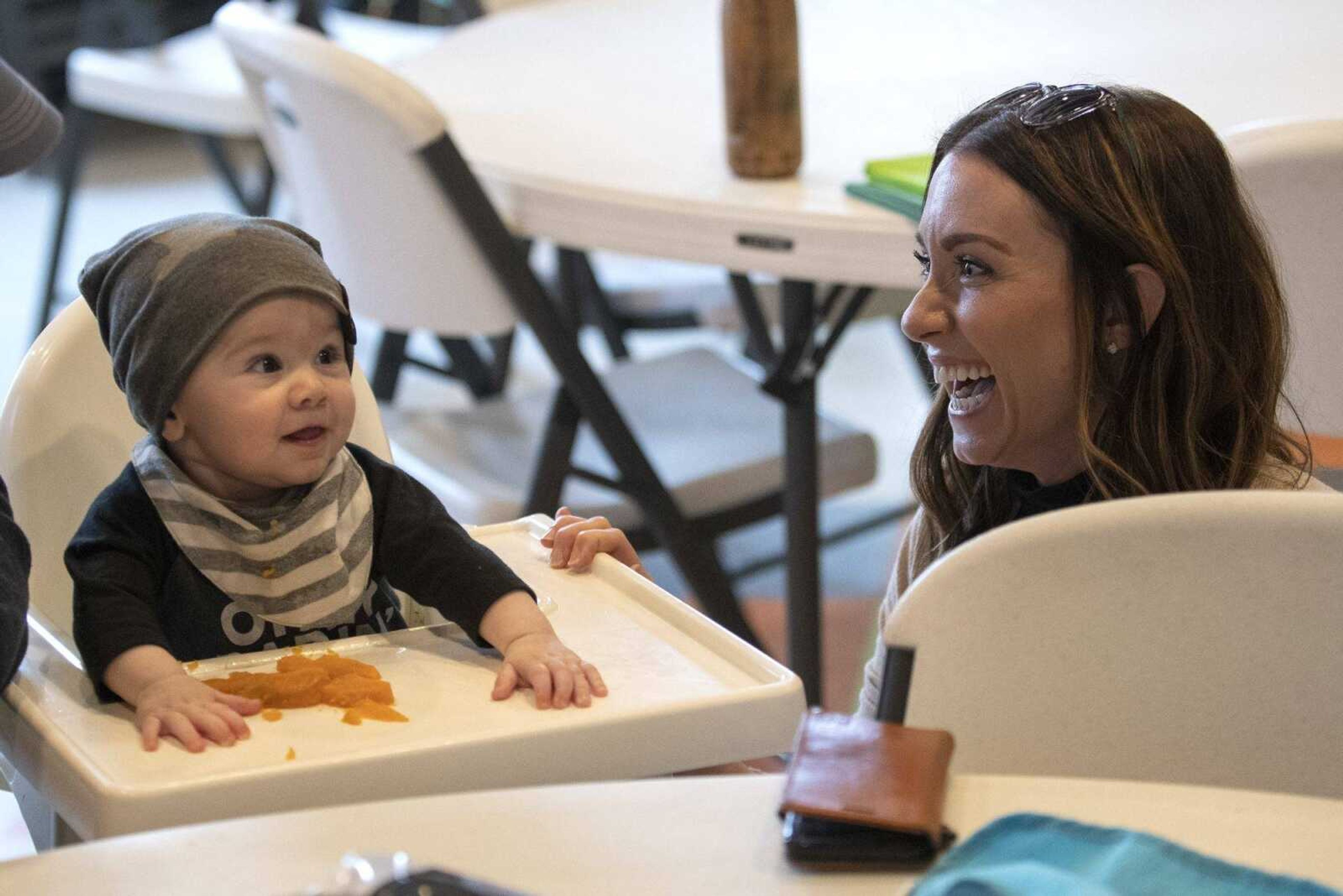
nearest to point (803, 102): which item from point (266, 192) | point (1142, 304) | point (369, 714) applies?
point (1142, 304)

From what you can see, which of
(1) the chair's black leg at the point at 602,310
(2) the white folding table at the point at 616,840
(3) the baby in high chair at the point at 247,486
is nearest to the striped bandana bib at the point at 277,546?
(3) the baby in high chair at the point at 247,486

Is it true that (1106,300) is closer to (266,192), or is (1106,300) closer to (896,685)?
(896,685)

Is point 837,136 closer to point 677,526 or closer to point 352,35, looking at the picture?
point 677,526

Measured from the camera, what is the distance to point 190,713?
2.89ft

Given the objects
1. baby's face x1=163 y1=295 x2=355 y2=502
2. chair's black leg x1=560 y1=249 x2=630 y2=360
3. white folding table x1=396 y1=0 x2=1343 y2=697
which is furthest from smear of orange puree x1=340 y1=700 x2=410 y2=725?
chair's black leg x1=560 y1=249 x2=630 y2=360

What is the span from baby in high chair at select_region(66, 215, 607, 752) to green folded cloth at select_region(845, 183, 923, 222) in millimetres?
729

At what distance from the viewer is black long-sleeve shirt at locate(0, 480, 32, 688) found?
0.90 meters

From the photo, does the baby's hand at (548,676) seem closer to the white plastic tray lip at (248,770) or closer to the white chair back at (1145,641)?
the white plastic tray lip at (248,770)

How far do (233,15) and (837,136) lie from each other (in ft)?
2.64

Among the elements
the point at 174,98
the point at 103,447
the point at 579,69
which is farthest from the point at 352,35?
the point at 103,447

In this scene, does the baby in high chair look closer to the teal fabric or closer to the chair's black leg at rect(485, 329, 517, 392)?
the teal fabric

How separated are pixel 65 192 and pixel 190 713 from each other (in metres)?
2.96

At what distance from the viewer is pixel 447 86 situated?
262 centimetres

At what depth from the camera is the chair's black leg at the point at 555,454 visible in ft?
6.98
